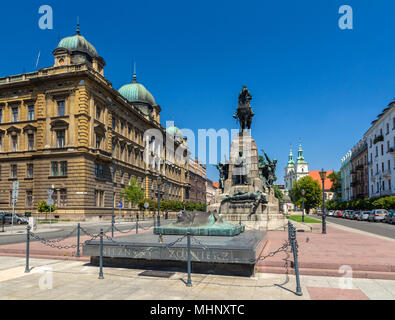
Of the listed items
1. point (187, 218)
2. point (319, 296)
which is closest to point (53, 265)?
point (187, 218)

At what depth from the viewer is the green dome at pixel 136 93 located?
7252cm

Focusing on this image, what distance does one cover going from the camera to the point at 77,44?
46.9 metres

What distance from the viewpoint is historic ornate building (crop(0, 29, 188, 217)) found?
4112 centimetres

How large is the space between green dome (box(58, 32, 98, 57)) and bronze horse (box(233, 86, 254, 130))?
3001cm

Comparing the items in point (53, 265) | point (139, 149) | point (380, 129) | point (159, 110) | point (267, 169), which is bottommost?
point (53, 265)

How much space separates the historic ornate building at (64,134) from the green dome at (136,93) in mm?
21863

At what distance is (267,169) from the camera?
1024 inches

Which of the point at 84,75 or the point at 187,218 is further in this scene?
the point at 84,75

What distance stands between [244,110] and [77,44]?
31.7 m

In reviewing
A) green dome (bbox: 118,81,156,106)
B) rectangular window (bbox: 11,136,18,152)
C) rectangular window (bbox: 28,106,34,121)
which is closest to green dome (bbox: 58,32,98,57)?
rectangular window (bbox: 28,106,34,121)

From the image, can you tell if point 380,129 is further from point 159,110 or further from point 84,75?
point 84,75

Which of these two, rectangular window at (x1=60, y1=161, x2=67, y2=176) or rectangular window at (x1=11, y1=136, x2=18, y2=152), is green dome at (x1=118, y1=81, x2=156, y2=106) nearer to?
rectangular window at (x1=11, y1=136, x2=18, y2=152)

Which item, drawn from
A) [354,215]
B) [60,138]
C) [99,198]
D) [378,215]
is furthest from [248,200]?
[354,215]
